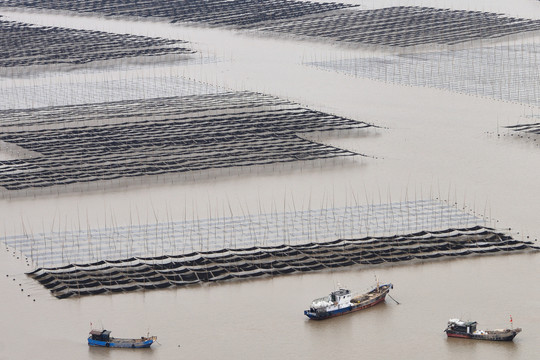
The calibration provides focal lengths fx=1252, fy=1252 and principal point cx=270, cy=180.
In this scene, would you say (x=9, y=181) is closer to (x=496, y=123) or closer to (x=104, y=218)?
(x=104, y=218)

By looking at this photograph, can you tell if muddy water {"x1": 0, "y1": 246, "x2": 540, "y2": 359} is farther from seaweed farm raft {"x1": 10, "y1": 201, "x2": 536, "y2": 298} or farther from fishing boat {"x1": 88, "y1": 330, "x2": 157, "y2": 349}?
seaweed farm raft {"x1": 10, "y1": 201, "x2": 536, "y2": 298}

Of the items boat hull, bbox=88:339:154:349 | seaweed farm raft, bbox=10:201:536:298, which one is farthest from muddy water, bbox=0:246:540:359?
seaweed farm raft, bbox=10:201:536:298

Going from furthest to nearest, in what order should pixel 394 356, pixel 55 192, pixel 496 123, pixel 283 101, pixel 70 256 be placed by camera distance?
1. pixel 283 101
2. pixel 496 123
3. pixel 55 192
4. pixel 70 256
5. pixel 394 356

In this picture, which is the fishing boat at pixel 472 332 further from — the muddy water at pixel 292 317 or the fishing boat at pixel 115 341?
the fishing boat at pixel 115 341

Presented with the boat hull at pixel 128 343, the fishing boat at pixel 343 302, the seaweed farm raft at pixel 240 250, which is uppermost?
the seaweed farm raft at pixel 240 250

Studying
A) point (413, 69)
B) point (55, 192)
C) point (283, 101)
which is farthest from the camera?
point (413, 69)

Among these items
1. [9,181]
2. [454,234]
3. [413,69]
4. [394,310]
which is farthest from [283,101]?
[394,310]

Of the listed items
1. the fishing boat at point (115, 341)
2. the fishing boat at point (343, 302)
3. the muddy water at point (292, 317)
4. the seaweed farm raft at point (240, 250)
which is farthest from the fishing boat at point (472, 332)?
the fishing boat at point (115, 341)
